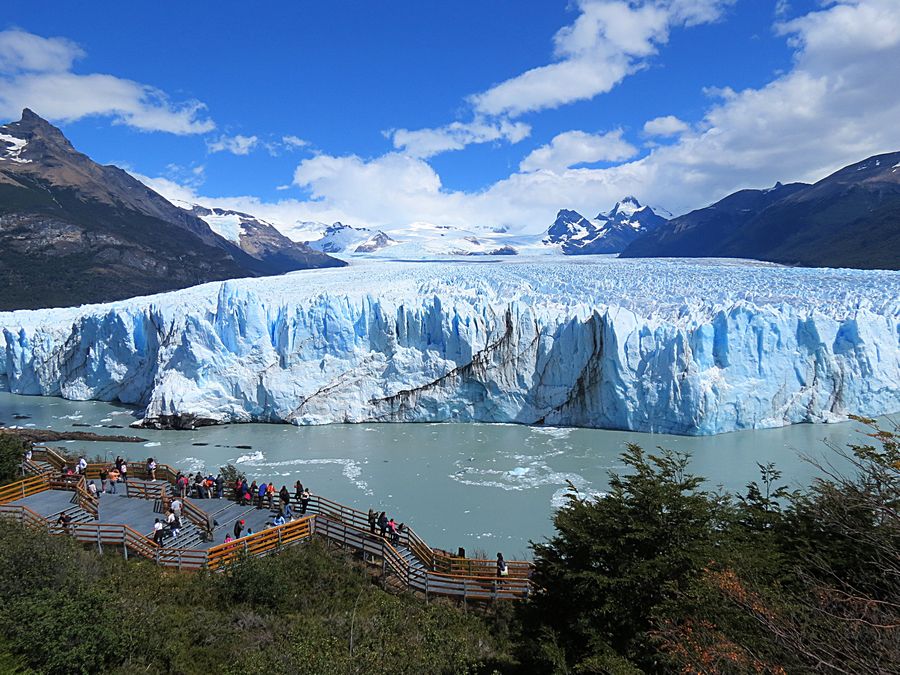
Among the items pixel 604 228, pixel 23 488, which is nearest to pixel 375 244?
pixel 604 228

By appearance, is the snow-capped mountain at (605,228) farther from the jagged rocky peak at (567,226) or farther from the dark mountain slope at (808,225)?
the dark mountain slope at (808,225)

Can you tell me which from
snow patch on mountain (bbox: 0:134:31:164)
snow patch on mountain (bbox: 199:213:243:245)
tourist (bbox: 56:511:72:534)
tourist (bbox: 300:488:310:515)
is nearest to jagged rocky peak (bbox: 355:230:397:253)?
snow patch on mountain (bbox: 199:213:243:245)

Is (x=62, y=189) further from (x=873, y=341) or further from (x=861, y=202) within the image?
(x=861, y=202)

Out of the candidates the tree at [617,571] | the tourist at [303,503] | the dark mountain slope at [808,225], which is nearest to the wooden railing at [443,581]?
the tourist at [303,503]

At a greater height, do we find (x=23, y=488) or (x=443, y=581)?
(x=23, y=488)

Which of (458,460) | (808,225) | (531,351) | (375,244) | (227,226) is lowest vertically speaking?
(458,460)

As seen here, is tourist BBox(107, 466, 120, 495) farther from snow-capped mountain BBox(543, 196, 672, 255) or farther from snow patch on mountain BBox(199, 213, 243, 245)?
snow patch on mountain BBox(199, 213, 243, 245)

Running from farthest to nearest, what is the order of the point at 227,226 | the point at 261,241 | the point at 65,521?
1. the point at 227,226
2. the point at 261,241
3. the point at 65,521

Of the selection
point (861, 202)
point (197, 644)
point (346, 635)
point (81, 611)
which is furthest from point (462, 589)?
point (861, 202)

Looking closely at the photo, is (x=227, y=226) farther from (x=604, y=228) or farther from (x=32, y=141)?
(x=604, y=228)
